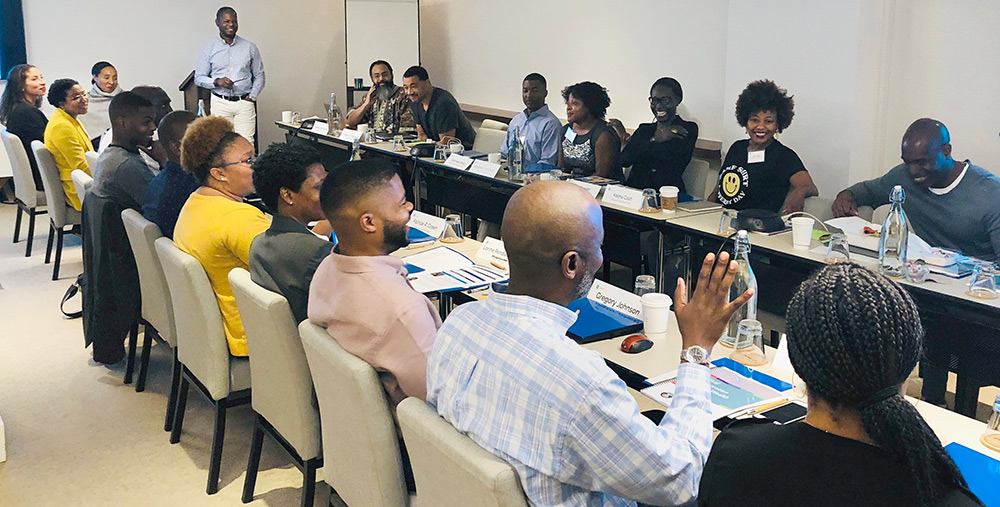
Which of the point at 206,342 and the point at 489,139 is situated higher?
the point at 489,139

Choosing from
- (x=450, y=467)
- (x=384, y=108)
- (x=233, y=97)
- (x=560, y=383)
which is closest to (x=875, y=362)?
(x=560, y=383)

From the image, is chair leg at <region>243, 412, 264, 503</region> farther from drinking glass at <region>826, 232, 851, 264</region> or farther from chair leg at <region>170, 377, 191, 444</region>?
drinking glass at <region>826, 232, 851, 264</region>

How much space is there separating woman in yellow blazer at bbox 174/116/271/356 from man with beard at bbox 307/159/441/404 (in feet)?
2.12

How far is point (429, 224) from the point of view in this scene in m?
3.48

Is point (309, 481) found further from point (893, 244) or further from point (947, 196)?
point (947, 196)

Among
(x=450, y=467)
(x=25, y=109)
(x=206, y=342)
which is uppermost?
(x=25, y=109)

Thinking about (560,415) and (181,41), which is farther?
(181,41)

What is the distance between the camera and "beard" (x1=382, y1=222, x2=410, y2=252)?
2270mm

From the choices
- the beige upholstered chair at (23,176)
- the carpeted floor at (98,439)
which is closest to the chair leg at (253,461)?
the carpeted floor at (98,439)

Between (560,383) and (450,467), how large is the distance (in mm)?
246

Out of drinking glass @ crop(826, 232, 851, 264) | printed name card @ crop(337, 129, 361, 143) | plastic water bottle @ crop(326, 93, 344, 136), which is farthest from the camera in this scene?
plastic water bottle @ crop(326, 93, 344, 136)

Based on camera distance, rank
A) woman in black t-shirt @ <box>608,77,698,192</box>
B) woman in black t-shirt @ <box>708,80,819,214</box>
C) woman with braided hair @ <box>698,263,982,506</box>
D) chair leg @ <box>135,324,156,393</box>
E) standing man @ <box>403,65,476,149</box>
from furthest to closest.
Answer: standing man @ <box>403,65,476,149</box> → woman in black t-shirt @ <box>608,77,698,192</box> → woman in black t-shirt @ <box>708,80,819,214</box> → chair leg @ <box>135,324,156,393</box> → woman with braided hair @ <box>698,263,982,506</box>

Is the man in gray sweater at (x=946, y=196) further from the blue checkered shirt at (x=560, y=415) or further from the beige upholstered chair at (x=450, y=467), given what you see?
the beige upholstered chair at (x=450, y=467)

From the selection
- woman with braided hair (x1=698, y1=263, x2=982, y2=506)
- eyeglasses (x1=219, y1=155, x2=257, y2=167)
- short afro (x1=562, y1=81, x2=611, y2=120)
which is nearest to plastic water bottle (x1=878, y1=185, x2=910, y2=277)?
woman with braided hair (x1=698, y1=263, x2=982, y2=506)
